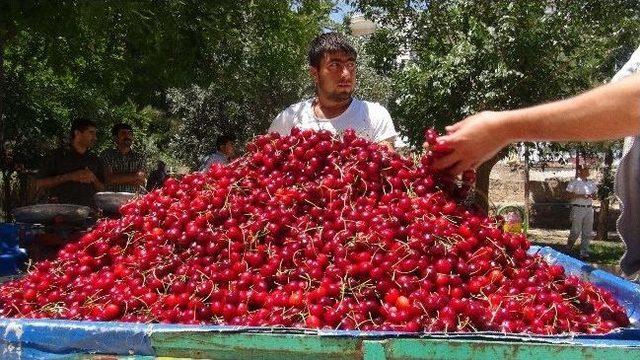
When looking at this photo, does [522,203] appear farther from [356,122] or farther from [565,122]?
[565,122]

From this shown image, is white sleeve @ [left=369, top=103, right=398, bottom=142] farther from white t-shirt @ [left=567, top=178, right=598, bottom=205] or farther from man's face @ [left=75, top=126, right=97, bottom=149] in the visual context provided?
white t-shirt @ [left=567, top=178, right=598, bottom=205]

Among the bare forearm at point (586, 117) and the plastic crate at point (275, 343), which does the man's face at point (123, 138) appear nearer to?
the plastic crate at point (275, 343)

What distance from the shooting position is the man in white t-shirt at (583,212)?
12945 mm

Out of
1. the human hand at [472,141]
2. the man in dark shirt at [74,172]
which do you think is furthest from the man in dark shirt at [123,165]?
the human hand at [472,141]

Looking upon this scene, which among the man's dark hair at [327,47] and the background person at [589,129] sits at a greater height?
the man's dark hair at [327,47]

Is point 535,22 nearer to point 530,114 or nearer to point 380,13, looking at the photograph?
point 380,13

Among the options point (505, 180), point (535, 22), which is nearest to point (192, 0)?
point (535, 22)

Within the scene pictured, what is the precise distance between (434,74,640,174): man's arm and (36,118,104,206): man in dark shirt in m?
4.89

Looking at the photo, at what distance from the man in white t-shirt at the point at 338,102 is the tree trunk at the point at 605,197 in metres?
13.7

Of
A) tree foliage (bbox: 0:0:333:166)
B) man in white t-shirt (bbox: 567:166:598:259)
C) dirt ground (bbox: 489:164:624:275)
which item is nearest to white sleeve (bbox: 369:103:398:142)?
tree foliage (bbox: 0:0:333:166)

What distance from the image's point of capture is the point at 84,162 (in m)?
6.55

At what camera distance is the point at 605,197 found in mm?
16203

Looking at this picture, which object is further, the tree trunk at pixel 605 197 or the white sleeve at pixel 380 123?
the tree trunk at pixel 605 197

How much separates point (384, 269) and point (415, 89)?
8303 millimetres
